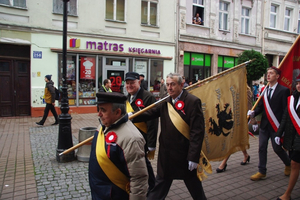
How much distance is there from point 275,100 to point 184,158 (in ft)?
8.25

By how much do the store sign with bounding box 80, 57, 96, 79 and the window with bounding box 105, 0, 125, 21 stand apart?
2650mm

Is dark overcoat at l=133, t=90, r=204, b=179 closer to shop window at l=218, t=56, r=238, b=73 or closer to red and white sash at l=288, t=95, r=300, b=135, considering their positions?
red and white sash at l=288, t=95, r=300, b=135

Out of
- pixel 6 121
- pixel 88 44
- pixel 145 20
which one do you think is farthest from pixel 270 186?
pixel 145 20

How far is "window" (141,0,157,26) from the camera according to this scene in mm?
15289

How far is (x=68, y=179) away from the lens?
15.6ft

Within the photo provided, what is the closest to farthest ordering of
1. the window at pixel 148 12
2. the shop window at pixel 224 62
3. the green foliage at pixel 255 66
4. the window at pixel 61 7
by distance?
the window at pixel 61 7 < the green foliage at pixel 255 66 < the window at pixel 148 12 < the shop window at pixel 224 62

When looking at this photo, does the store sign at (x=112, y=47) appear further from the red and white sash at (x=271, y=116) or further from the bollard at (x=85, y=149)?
the red and white sash at (x=271, y=116)

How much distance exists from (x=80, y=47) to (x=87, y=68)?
1.12m

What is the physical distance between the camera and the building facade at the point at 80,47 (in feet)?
38.5

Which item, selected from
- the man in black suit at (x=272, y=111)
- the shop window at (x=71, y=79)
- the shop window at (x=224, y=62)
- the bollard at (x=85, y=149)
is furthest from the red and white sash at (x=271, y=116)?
the shop window at (x=224, y=62)

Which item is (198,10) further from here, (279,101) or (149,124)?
(149,124)

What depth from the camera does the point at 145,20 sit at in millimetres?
15398

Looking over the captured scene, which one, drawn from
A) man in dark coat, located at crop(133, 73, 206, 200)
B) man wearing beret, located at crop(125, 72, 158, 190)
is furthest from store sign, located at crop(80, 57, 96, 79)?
man in dark coat, located at crop(133, 73, 206, 200)

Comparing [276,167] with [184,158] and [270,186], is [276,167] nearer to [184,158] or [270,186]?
[270,186]
